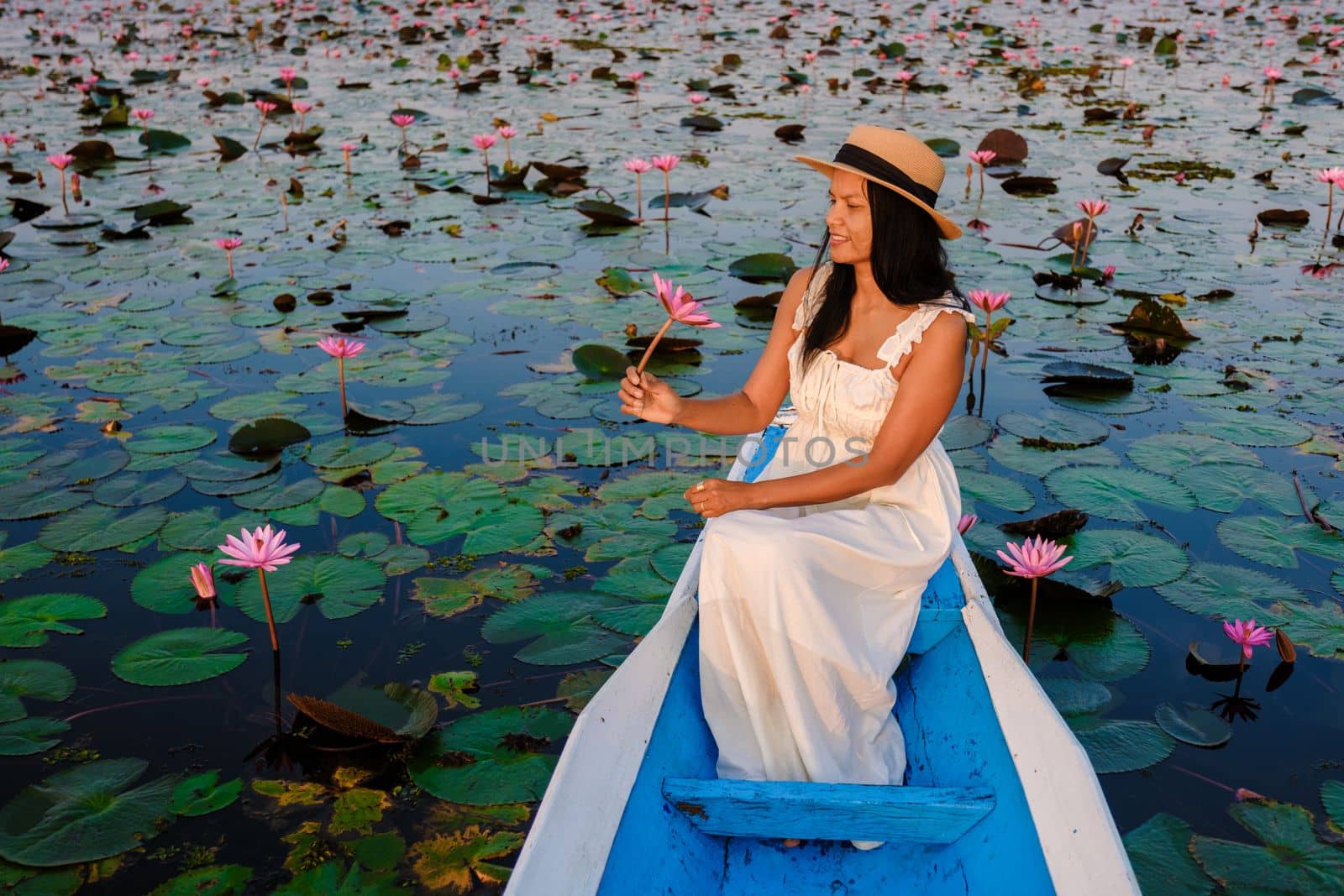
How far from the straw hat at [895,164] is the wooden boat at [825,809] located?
0.99 m

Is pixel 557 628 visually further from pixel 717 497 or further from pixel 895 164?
pixel 895 164

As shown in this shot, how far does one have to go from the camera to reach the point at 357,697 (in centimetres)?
268

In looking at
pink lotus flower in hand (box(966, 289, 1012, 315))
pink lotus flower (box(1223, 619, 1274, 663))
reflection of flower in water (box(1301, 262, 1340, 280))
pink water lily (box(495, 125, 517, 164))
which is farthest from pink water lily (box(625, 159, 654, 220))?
pink lotus flower (box(1223, 619, 1274, 663))

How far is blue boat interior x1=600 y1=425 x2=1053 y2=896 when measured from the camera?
6.34 ft

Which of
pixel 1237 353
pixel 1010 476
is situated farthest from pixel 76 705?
pixel 1237 353

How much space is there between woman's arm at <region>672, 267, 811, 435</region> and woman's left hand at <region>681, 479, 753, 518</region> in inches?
15.5

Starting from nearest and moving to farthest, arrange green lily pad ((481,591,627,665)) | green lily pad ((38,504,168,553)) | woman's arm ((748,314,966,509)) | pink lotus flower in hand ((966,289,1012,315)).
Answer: woman's arm ((748,314,966,509))
green lily pad ((481,591,627,665))
green lily pad ((38,504,168,553))
pink lotus flower in hand ((966,289,1012,315))

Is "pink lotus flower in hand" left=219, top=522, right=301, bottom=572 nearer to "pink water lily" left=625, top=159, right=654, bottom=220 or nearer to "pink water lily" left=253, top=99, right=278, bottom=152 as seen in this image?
"pink water lily" left=625, top=159, right=654, bottom=220

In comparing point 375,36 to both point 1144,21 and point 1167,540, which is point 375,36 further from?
point 1167,540

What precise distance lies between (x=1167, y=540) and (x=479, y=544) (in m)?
2.30

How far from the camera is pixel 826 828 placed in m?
2.05

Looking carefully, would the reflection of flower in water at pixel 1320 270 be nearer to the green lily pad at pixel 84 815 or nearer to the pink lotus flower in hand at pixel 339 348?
the pink lotus flower in hand at pixel 339 348

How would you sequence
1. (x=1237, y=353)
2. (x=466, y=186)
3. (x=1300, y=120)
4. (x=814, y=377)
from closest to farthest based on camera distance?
(x=814, y=377) < (x=1237, y=353) < (x=466, y=186) < (x=1300, y=120)

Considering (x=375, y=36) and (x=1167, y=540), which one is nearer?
(x=1167, y=540)
